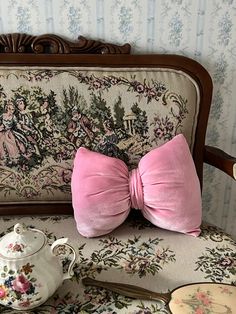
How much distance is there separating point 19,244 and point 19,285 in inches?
3.5

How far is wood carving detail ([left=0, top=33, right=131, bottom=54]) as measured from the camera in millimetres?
1426

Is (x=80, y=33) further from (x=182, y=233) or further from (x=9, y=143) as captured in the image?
(x=182, y=233)

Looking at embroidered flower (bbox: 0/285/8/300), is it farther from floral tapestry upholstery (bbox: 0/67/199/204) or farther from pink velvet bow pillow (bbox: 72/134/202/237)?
floral tapestry upholstery (bbox: 0/67/199/204)

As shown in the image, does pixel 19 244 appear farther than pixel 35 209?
No

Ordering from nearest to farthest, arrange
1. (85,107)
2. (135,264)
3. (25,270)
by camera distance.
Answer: (25,270) → (135,264) → (85,107)

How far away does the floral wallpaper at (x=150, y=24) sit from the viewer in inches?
56.5

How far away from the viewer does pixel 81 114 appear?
1.38 metres

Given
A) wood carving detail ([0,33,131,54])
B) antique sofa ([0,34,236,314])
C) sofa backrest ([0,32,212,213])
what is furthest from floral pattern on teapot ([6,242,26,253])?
wood carving detail ([0,33,131,54])

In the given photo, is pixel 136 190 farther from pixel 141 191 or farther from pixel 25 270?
pixel 25 270

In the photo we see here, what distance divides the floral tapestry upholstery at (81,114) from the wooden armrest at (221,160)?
12 cm

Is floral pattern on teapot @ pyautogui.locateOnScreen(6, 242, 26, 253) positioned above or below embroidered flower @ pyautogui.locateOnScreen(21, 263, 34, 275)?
above

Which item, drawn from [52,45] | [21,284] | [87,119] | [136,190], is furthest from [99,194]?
[52,45]

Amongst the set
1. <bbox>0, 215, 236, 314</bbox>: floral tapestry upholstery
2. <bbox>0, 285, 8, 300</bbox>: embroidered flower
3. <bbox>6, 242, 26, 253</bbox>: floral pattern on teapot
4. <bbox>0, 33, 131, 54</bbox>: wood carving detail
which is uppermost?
<bbox>0, 33, 131, 54</bbox>: wood carving detail

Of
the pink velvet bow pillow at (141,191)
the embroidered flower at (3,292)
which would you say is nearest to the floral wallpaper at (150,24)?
the pink velvet bow pillow at (141,191)
